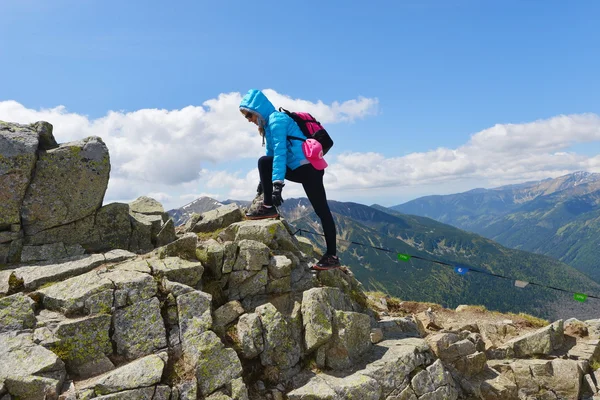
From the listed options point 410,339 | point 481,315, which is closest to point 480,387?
point 410,339

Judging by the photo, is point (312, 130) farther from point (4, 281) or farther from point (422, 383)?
point (4, 281)

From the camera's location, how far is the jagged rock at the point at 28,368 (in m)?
8.59

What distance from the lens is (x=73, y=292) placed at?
1090 cm

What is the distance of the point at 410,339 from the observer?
14266 millimetres

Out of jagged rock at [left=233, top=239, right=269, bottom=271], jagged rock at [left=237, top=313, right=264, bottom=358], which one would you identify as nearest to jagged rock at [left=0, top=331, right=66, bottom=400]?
jagged rock at [left=237, top=313, right=264, bottom=358]

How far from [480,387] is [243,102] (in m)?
14.6

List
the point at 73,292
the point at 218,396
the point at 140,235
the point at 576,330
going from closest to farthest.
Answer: the point at 218,396 → the point at 73,292 → the point at 140,235 → the point at 576,330

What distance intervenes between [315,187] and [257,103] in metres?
3.76

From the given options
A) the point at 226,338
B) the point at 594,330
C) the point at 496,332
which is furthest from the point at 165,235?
the point at 594,330

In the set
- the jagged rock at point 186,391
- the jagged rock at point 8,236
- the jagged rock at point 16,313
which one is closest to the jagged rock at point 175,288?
the jagged rock at point 186,391

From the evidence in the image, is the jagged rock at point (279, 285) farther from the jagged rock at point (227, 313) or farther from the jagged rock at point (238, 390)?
the jagged rock at point (238, 390)

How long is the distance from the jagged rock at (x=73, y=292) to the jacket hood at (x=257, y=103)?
7489 millimetres

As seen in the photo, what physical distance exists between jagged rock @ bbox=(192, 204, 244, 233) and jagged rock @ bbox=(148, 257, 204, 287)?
5.34 meters

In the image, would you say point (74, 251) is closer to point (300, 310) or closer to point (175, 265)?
point (175, 265)
